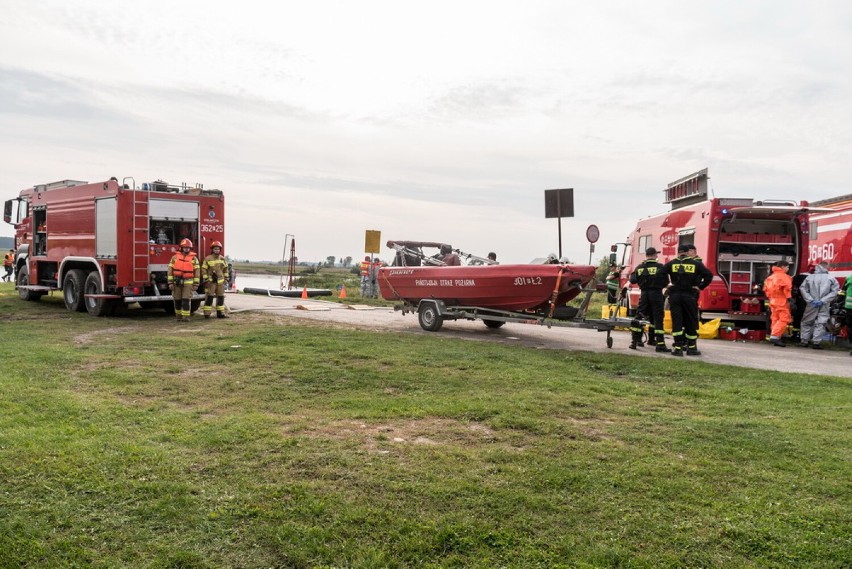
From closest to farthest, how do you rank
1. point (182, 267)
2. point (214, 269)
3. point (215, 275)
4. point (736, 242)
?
point (736, 242), point (182, 267), point (214, 269), point (215, 275)

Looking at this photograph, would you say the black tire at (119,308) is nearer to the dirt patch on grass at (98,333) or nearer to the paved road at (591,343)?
the dirt patch on grass at (98,333)

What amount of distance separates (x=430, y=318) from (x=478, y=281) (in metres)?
1.54

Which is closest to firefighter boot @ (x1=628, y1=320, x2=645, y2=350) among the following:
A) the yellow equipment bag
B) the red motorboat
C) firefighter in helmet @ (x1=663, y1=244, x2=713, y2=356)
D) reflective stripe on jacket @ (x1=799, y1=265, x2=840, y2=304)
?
firefighter in helmet @ (x1=663, y1=244, x2=713, y2=356)

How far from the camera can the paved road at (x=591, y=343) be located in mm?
10016

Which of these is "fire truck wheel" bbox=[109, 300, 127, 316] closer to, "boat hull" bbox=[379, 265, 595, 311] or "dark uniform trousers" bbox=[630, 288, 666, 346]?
"boat hull" bbox=[379, 265, 595, 311]

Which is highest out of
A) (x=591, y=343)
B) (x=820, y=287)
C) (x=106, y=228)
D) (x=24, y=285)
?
(x=106, y=228)

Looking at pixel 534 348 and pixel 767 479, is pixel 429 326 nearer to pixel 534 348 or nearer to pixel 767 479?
pixel 534 348

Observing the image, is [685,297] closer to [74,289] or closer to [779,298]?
[779,298]

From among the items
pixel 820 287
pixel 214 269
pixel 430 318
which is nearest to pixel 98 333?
pixel 214 269

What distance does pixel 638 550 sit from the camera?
3.46 m

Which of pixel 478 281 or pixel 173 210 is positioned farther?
pixel 173 210

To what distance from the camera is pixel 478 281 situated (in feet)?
40.9

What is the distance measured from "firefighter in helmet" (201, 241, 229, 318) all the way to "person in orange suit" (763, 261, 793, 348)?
11085 millimetres

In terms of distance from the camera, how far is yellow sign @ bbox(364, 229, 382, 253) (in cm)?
2347
